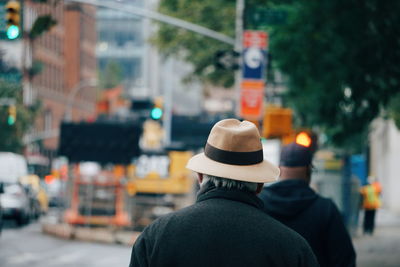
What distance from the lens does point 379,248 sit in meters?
22.8

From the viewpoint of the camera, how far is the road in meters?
19.6

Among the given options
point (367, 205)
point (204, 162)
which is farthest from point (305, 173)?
point (367, 205)

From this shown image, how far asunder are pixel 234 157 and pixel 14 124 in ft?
169

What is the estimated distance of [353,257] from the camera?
5.82 meters

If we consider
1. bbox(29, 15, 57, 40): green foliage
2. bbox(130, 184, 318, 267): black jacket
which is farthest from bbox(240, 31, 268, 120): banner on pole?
bbox(130, 184, 318, 267): black jacket

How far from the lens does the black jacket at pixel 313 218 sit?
5902mm

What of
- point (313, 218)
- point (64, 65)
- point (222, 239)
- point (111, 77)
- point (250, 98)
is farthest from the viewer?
point (111, 77)

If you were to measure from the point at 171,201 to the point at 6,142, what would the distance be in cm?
2862

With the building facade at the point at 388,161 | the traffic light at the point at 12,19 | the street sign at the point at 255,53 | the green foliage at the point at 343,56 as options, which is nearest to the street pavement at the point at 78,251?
the green foliage at the point at 343,56

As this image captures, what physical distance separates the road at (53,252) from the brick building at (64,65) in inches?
2158

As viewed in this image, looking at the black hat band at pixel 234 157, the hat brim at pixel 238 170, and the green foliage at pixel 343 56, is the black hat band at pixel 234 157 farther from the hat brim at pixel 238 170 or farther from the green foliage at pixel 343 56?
the green foliage at pixel 343 56

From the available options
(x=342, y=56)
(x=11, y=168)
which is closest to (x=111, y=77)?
(x=11, y=168)

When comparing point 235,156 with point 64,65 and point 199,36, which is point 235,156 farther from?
point 64,65

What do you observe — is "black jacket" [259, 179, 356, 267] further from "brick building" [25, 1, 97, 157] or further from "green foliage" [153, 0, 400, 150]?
"brick building" [25, 1, 97, 157]
